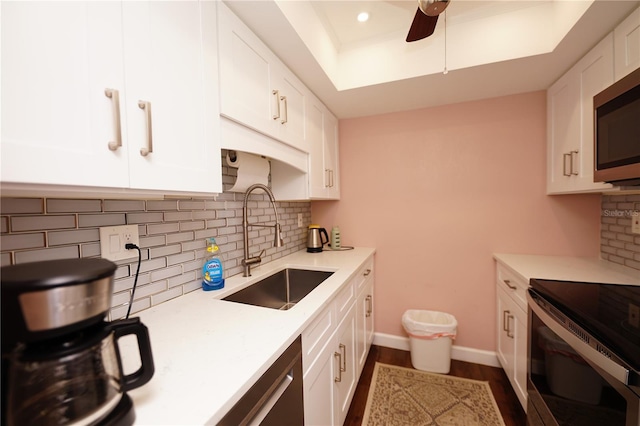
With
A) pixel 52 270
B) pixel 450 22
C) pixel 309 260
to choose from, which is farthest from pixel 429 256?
pixel 52 270

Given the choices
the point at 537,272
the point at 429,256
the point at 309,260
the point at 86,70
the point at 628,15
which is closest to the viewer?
the point at 86,70

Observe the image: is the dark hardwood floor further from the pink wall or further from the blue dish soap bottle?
the blue dish soap bottle

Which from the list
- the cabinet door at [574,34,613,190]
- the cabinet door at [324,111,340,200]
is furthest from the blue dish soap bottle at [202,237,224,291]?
the cabinet door at [574,34,613,190]

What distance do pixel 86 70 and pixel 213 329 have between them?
2.60 feet

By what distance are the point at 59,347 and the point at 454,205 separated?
2409 mm

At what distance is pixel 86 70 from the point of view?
1.92 feet

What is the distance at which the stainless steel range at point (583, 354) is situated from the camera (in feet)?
2.47

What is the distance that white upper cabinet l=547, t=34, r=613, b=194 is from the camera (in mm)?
1360

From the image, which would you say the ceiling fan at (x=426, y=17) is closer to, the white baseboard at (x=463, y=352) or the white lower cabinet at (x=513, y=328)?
the white lower cabinet at (x=513, y=328)

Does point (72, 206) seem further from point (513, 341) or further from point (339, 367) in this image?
point (513, 341)

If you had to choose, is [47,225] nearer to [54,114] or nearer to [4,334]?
[54,114]

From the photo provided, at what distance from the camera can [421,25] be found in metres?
1.30

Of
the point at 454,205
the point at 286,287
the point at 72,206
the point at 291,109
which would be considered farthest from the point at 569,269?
the point at 72,206

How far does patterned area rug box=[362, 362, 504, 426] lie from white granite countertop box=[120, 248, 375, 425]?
1019 mm
